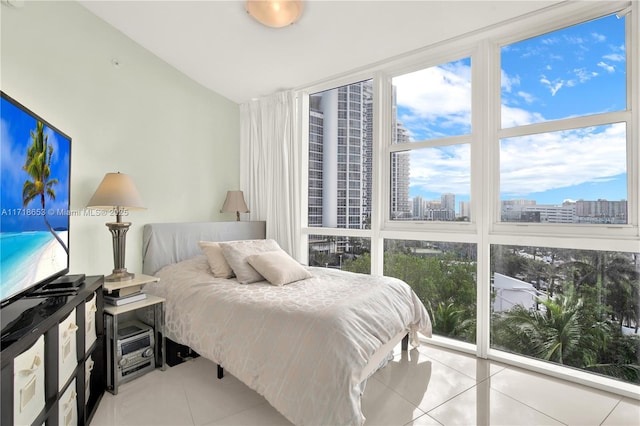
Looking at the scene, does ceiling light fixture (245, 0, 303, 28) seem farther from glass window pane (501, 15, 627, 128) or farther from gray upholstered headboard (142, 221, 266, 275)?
gray upholstered headboard (142, 221, 266, 275)

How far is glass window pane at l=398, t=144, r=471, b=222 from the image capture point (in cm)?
279

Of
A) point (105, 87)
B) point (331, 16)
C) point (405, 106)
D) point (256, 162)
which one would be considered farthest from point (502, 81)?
point (105, 87)

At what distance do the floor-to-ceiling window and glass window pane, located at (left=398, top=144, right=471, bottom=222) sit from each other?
1 centimetres

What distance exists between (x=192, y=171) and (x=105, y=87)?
104 centimetres

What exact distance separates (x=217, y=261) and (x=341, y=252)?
1.38 m

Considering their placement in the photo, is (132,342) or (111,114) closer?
(132,342)

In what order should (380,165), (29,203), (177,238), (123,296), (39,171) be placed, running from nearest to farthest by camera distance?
(29,203) < (39,171) < (123,296) < (177,238) < (380,165)

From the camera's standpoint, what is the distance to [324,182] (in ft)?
11.9

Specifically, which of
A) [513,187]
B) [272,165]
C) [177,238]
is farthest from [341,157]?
[177,238]

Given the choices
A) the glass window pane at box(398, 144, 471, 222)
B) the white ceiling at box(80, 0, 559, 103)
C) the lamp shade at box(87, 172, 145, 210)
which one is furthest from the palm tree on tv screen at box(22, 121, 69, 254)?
the glass window pane at box(398, 144, 471, 222)

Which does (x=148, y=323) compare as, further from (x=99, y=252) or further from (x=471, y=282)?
(x=471, y=282)

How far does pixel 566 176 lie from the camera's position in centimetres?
235

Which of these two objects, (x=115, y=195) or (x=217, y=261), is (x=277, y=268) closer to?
(x=217, y=261)

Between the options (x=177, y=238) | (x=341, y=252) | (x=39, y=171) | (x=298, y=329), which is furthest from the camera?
(x=341, y=252)
